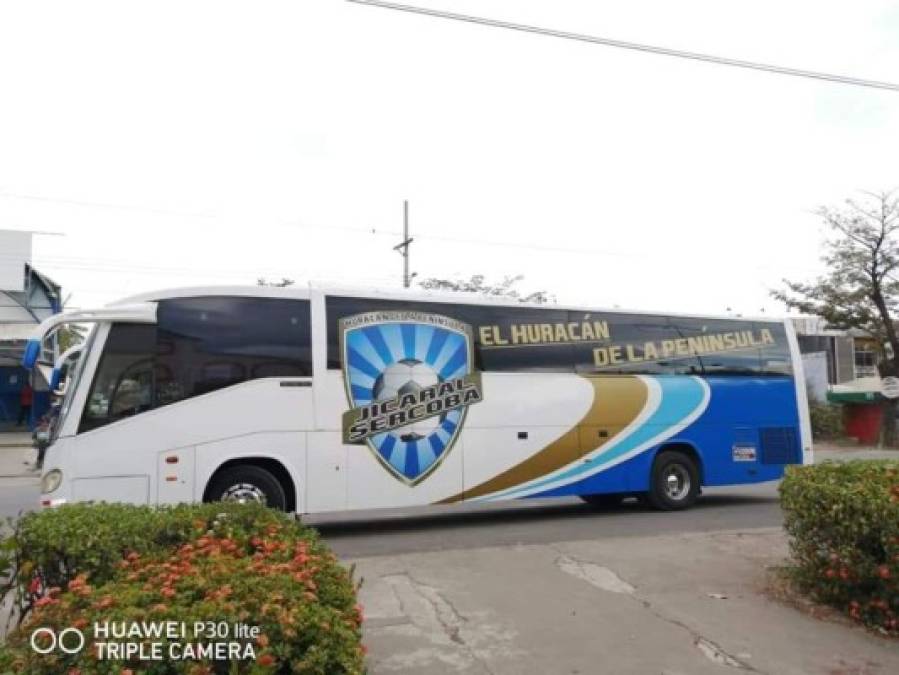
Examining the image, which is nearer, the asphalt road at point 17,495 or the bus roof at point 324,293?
the bus roof at point 324,293

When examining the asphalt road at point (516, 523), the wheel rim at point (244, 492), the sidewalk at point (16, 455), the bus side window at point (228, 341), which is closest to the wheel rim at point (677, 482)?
the asphalt road at point (516, 523)

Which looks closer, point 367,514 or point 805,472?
point 805,472

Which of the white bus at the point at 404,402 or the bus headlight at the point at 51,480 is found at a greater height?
the white bus at the point at 404,402

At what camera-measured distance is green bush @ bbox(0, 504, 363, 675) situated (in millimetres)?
2979

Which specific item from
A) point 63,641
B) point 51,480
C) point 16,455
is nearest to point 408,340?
point 51,480

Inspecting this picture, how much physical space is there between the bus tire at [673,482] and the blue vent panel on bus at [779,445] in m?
1.37

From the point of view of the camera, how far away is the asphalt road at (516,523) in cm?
934

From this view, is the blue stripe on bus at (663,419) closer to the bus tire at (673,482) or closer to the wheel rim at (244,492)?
the bus tire at (673,482)

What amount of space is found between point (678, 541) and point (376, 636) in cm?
460

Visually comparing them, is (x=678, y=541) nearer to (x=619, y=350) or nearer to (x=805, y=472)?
(x=805, y=472)

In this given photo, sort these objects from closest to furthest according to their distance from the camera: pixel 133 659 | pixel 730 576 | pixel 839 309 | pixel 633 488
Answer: pixel 133 659, pixel 730 576, pixel 633 488, pixel 839 309

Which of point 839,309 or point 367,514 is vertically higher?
point 839,309

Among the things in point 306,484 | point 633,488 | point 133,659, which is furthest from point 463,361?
point 133,659

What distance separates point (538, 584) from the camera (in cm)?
670
